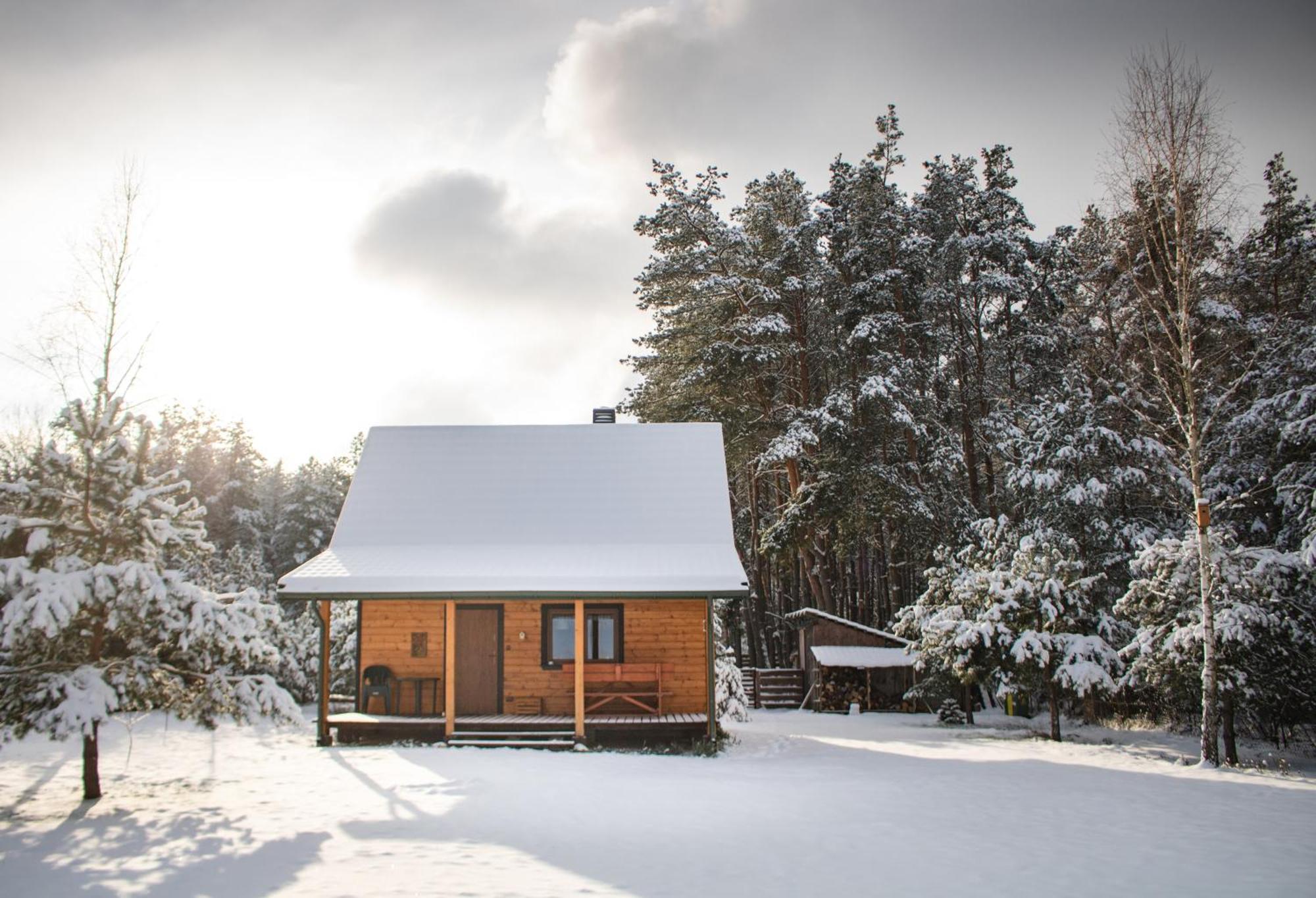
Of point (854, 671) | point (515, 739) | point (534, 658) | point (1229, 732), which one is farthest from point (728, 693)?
point (1229, 732)

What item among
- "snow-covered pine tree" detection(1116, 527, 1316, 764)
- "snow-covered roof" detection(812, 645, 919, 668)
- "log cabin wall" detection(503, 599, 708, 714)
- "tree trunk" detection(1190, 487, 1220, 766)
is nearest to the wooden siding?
"log cabin wall" detection(503, 599, 708, 714)

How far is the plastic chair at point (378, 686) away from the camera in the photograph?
15.2m

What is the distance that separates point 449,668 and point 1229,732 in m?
11.8

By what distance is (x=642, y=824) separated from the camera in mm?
8828

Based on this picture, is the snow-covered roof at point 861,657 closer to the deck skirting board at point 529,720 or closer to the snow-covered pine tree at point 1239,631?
the deck skirting board at point 529,720

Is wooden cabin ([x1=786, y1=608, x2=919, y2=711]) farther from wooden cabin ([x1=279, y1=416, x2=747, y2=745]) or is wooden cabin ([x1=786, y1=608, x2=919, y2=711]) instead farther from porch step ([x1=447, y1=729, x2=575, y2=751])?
porch step ([x1=447, y1=729, x2=575, y2=751])

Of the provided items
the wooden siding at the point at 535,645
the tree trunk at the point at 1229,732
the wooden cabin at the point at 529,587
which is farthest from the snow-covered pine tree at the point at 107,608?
the tree trunk at the point at 1229,732

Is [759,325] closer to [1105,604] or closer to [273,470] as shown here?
[1105,604]

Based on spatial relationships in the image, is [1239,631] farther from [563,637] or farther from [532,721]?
[532,721]

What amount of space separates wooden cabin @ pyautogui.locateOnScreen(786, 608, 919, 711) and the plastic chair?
11.6 metres

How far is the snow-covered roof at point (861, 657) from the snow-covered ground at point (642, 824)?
818 centimetres

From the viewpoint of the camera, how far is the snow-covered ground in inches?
271

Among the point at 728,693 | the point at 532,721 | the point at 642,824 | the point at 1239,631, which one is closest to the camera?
the point at 642,824

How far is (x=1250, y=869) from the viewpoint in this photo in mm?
7234
